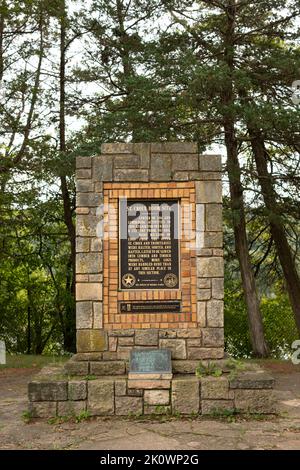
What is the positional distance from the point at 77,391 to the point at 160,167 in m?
2.54

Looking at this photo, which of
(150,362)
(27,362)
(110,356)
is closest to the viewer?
(150,362)

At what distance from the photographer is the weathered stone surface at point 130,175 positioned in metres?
5.94

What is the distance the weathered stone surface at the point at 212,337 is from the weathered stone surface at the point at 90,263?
134cm

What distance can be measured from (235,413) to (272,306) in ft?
37.8

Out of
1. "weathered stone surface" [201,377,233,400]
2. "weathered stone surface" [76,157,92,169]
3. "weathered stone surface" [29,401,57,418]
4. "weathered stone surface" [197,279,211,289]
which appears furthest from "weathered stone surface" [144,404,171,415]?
"weathered stone surface" [76,157,92,169]

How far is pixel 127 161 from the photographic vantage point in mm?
5977

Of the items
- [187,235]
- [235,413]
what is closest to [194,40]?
[187,235]

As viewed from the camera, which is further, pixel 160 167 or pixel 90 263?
pixel 160 167

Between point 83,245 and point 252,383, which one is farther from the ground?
point 83,245

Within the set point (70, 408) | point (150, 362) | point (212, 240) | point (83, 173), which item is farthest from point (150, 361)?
point (83, 173)

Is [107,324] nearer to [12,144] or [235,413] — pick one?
[235,413]

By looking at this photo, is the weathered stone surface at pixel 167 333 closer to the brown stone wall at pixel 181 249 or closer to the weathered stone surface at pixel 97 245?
the brown stone wall at pixel 181 249

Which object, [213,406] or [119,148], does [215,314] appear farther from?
[119,148]

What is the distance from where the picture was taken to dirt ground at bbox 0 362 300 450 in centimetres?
435
